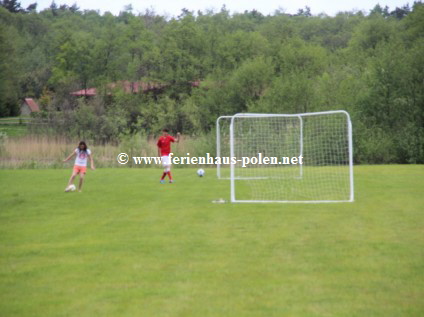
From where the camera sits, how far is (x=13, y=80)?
69188mm

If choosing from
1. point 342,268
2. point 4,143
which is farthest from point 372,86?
point 342,268

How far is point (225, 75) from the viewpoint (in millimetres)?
57594

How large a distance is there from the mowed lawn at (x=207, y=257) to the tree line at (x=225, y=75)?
22984mm

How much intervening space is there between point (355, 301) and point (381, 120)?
33952mm

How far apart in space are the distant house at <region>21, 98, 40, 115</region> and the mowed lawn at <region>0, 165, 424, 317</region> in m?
59.3

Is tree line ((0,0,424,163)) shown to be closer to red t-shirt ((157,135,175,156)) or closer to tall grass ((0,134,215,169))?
tall grass ((0,134,215,169))

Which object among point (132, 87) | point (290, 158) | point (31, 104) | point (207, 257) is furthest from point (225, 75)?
point (207, 257)

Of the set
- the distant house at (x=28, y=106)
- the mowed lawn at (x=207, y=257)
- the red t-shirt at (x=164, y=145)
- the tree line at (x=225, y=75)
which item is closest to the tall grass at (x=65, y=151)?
the tree line at (x=225, y=75)

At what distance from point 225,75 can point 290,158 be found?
105 feet

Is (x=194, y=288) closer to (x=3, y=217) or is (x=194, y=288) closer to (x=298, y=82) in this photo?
(x=3, y=217)

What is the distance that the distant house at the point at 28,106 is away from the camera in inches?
2896

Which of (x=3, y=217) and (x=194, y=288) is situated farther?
(x=3, y=217)

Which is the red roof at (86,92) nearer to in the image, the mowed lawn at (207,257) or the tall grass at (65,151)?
the tall grass at (65,151)

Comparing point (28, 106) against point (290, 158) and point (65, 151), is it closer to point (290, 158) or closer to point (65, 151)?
point (65, 151)
